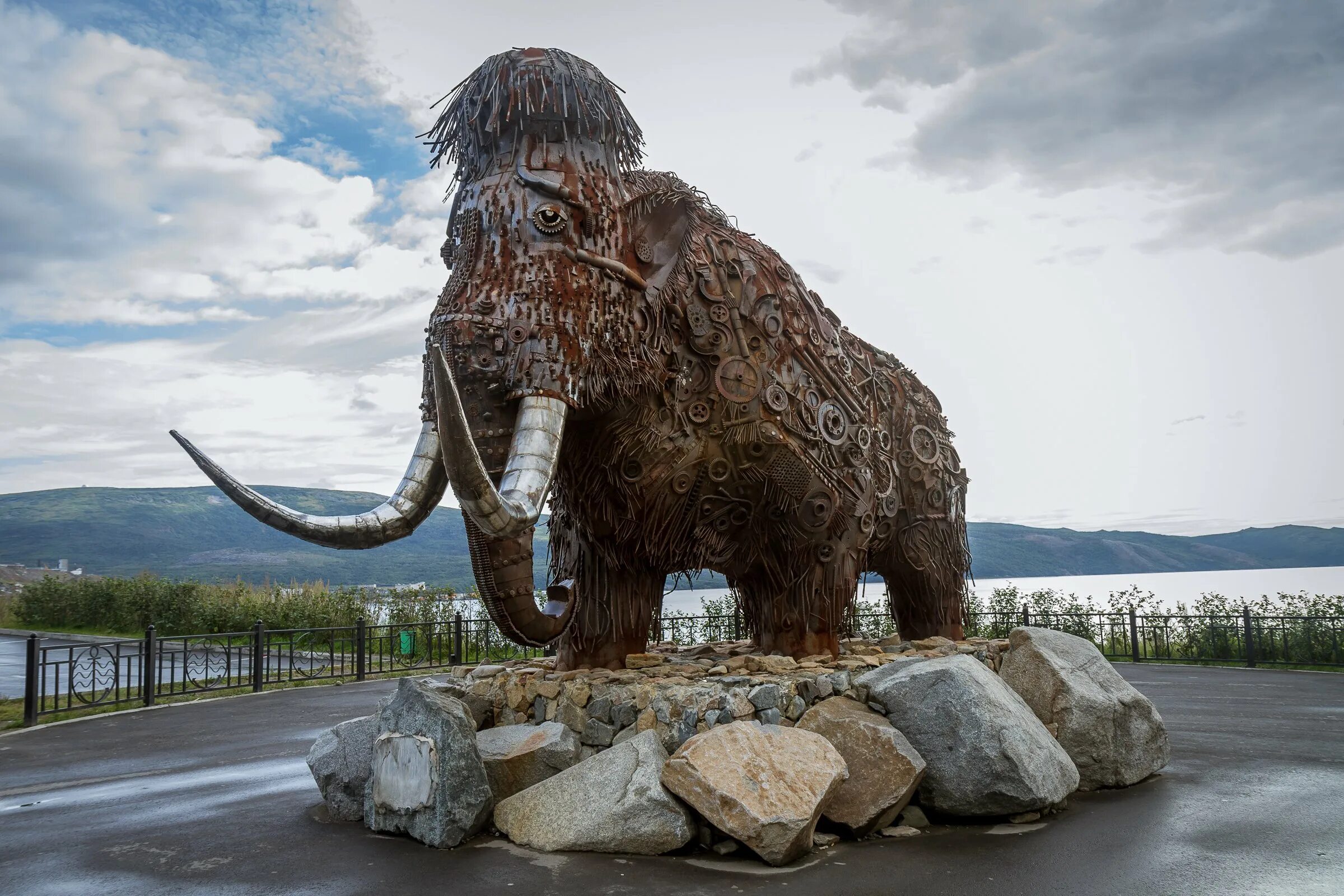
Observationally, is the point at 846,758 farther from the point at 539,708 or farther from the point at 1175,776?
the point at 1175,776

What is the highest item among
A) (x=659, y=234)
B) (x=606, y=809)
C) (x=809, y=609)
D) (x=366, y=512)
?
(x=659, y=234)

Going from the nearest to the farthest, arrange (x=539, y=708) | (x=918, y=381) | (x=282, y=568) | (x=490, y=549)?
(x=490, y=549) < (x=539, y=708) < (x=918, y=381) < (x=282, y=568)

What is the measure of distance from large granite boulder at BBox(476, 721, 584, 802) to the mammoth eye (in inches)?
102

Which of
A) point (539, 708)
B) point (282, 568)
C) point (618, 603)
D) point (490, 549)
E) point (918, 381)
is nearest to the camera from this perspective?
point (490, 549)

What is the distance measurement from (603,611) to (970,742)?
219cm

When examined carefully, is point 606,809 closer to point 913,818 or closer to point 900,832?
point 900,832

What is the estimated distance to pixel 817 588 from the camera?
546cm

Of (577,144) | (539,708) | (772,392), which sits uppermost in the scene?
(577,144)

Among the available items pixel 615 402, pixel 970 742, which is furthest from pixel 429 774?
pixel 970 742

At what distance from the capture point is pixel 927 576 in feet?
22.1

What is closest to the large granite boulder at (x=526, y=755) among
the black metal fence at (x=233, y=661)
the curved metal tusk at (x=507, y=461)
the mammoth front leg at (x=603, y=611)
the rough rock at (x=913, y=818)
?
the mammoth front leg at (x=603, y=611)

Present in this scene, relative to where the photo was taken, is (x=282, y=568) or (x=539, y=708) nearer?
(x=539, y=708)

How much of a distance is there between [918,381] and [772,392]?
2.31 meters

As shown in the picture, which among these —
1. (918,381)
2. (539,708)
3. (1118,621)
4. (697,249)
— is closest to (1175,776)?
(918,381)
